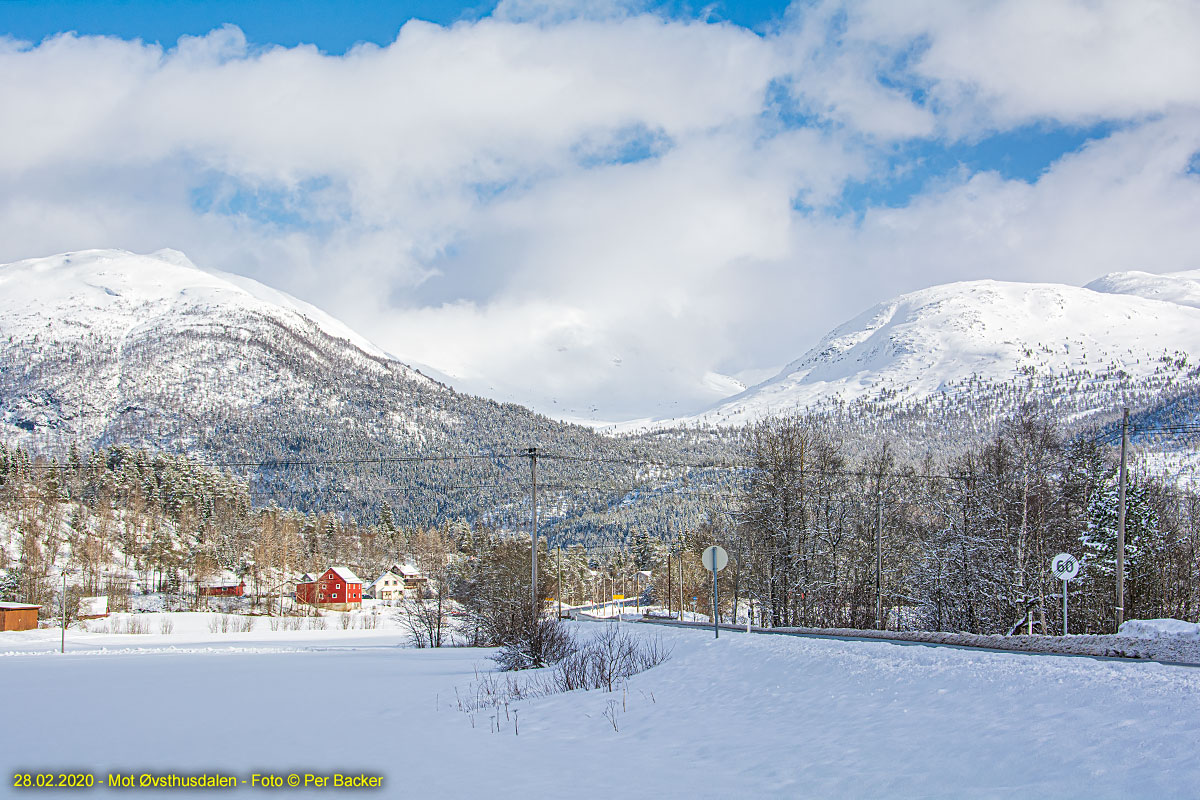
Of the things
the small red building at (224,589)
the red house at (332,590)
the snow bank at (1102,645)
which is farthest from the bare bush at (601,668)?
the red house at (332,590)

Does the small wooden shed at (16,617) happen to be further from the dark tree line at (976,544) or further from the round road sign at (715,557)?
the round road sign at (715,557)

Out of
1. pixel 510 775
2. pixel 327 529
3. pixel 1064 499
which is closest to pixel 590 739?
pixel 510 775

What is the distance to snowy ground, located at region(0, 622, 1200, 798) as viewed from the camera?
834 centimetres

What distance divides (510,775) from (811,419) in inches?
1732

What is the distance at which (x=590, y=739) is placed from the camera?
12.4 meters

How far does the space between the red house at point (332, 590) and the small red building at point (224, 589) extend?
6.58 m

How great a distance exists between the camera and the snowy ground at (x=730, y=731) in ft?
27.3

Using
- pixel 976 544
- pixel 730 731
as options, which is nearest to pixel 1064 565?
pixel 730 731

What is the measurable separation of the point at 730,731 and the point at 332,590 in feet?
341

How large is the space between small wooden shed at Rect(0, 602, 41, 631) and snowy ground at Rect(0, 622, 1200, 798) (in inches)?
2046

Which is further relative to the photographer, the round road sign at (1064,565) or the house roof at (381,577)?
the house roof at (381,577)

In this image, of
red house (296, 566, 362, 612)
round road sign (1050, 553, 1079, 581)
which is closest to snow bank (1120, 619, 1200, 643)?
round road sign (1050, 553, 1079, 581)

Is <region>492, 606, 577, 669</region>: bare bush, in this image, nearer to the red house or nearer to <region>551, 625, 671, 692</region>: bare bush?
<region>551, 625, 671, 692</region>: bare bush

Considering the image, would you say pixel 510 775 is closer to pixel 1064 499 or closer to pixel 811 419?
pixel 1064 499
